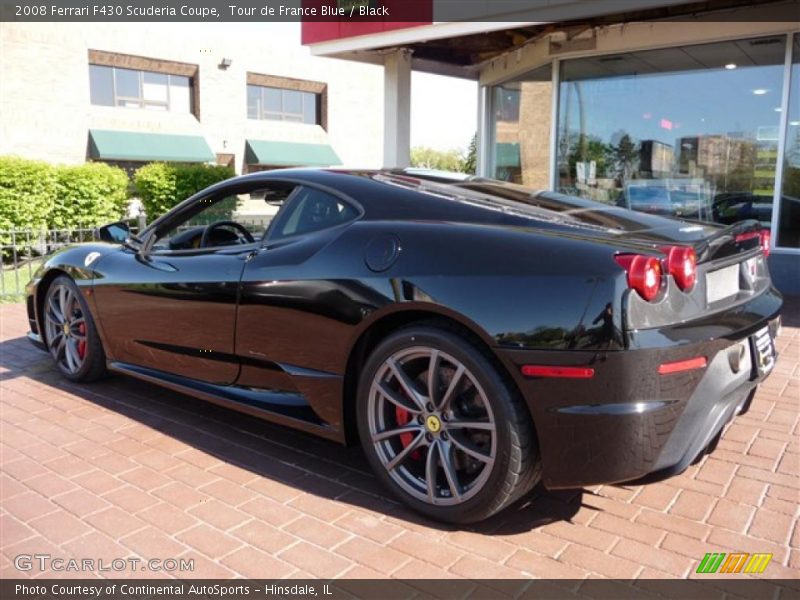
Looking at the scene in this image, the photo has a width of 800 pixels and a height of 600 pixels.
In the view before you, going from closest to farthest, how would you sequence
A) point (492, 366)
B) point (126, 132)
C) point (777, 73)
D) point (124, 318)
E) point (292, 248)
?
point (492, 366), point (292, 248), point (124, 318), point (777, 73), point (126, 132)

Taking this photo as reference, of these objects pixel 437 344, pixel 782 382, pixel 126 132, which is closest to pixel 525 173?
pixel 782 382

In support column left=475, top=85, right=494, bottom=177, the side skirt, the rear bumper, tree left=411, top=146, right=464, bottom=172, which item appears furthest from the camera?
tree left=411, top=146, right=464, bottom=172

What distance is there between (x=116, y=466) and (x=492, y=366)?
2.06m

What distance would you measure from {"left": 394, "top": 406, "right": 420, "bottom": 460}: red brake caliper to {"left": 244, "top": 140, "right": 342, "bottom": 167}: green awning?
92.7ft

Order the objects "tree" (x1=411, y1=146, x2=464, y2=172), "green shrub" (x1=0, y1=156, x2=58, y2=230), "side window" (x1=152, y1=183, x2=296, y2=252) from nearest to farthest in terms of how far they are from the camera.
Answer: "side window" (x1=152, y1=183, x2=296, y2=252) < "green shrub" (x1=0, y1=156, x2=58, y2=230) < "tree" (x1=411, y1=146, x2=464, y2=172)

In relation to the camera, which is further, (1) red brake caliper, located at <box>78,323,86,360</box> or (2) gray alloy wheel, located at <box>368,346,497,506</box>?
(1) red brake caliper, located at <box>78,323,86,360</box>

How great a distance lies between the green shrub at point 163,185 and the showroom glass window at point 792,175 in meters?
10.6

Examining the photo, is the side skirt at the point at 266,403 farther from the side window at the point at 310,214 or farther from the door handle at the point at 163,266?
the side window at the point at 310,214

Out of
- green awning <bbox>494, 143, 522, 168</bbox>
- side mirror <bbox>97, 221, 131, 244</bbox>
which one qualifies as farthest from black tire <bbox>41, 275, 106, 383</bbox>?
green awning <bbox>494, 143, 522, 168</bbox>

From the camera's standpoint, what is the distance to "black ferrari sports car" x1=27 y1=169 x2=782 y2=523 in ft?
8.14

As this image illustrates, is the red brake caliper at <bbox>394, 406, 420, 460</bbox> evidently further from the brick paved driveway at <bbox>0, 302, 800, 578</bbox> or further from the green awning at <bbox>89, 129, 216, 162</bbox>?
the green awning at <bbox>89, 129, 216, 162</bbox>

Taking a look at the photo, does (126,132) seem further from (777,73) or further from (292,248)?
(292,248)

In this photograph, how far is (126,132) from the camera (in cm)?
2656

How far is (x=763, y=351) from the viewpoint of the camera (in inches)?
116
